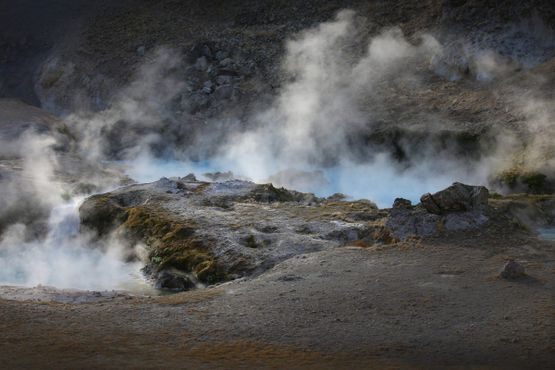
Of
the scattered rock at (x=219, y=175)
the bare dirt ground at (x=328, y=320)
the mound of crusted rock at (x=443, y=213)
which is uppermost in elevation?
the scattered rock at (x=219, y=175)

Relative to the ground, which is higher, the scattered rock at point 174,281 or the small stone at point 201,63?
the small stone at point 201,63

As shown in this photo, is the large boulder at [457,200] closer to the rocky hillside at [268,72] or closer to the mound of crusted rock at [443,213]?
the mound of crusted rock at [443,213]

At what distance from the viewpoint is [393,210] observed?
21.7 metres

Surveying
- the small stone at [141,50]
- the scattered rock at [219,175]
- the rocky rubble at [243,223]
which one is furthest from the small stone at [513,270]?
the small stone at [141,50]

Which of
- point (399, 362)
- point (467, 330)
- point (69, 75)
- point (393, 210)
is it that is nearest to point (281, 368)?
point (399, 362)

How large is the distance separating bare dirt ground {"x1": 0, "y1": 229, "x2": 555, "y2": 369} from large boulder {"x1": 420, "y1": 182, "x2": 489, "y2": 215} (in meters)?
1.98

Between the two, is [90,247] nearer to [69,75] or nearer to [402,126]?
[402,126]

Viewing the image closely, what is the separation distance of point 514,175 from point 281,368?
19336mm

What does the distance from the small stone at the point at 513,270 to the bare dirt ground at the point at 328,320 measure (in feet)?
0.87

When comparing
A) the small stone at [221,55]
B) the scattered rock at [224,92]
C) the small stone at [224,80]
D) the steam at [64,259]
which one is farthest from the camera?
the small stone at [221,55]

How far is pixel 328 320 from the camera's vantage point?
49.3 feet

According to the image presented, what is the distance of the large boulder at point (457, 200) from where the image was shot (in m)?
21.2

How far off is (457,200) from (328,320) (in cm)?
804

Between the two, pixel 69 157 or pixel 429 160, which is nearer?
pixel 429 160
